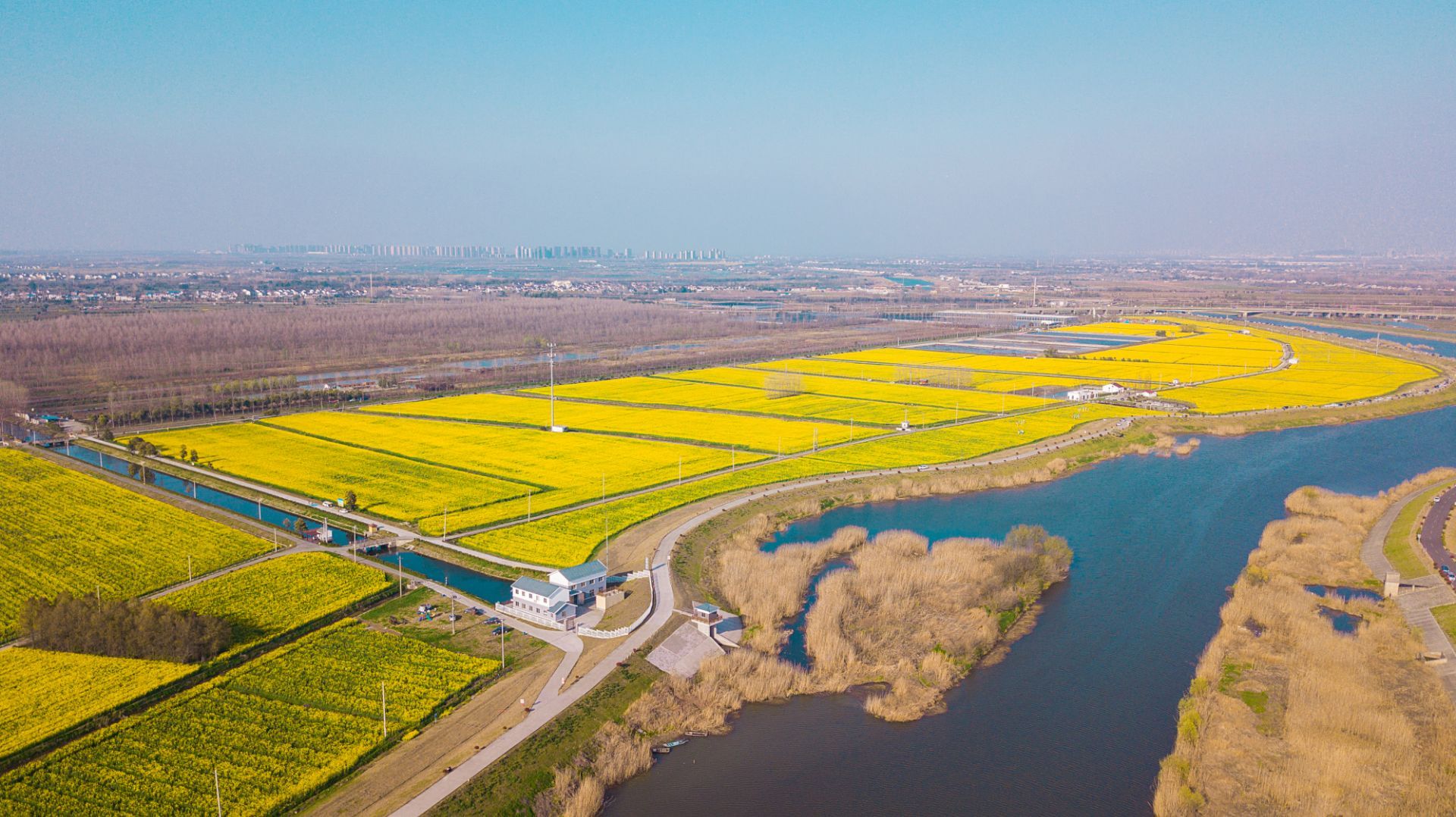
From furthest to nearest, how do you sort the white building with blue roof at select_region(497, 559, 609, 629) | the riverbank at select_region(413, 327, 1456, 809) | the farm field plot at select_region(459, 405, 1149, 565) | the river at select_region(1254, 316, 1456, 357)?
the river at select_region(1254, 316, 1456, 357) → the riverbank at select_region(413, 327, 1456, 809) → the farm field plot at select_region(459, 405, 1149, 565) → the white building with blue roof at select_region(497, 559, 609, 629)

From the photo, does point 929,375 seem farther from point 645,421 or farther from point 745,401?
point 645,421

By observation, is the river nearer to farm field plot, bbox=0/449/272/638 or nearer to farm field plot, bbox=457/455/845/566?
farm field plot, bbox=457/455/845/566

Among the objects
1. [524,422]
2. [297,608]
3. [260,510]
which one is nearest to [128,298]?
[524,422]

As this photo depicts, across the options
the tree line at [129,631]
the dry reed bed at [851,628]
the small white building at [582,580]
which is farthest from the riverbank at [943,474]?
the tree line at [129,631]

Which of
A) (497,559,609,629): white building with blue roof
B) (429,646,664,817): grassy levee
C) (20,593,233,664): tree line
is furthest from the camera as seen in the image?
(497,559,609,629): white building with blue roof

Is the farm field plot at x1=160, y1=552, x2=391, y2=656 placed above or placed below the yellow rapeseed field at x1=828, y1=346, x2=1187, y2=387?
below

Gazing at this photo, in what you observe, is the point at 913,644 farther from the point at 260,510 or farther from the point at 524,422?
the point at 524,422

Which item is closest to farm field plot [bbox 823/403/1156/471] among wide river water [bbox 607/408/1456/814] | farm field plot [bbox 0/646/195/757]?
wide river water [bbox 607/408/1456/814]
